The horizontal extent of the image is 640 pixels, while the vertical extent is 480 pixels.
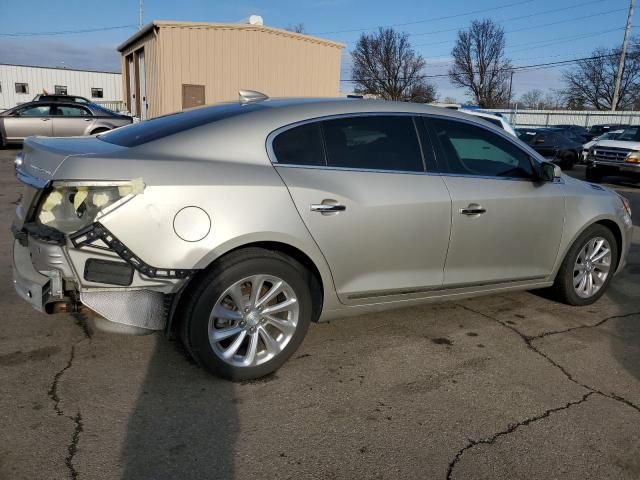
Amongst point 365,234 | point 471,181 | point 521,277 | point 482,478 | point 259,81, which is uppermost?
point 259,81

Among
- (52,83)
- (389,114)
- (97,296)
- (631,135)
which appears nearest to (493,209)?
(389,114)

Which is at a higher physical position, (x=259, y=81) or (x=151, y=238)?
(x=259, y=81)

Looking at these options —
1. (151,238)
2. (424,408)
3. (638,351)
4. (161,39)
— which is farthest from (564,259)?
(161,39)

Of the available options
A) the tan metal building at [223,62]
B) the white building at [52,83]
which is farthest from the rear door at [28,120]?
the white building at [52,83]

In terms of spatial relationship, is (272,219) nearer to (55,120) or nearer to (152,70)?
(55,120)

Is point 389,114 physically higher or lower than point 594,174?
higher

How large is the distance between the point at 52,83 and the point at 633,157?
38055 millimetres

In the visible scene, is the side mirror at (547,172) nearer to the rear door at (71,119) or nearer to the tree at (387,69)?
the rear door at (71,119)

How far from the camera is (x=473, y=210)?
12.9 feet

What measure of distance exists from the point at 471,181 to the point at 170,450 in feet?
8.67

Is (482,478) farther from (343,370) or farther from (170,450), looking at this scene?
(170,450)

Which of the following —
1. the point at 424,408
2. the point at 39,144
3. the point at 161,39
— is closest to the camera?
the point at 424,408

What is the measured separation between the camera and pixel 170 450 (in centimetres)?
265

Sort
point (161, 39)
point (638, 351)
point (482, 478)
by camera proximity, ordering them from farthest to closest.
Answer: point (161, 39) < point (638, 351) < point (482, 478)
